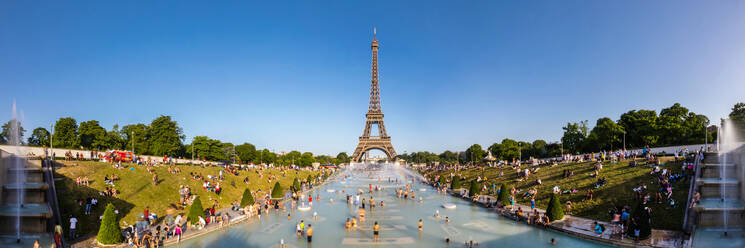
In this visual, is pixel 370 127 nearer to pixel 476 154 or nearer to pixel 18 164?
pixel 476 154

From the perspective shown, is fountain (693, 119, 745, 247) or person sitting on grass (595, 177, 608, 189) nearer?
fountain (693, 119, 745, 247)

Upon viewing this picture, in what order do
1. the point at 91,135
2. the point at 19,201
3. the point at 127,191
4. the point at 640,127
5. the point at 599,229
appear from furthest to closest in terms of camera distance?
the point at 91,135 → the point at 640,127 → the point at 127,191 → the point at 599,229 → the point at 19,201

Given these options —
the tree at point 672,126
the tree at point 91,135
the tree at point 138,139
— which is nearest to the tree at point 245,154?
the tree at point 138,139

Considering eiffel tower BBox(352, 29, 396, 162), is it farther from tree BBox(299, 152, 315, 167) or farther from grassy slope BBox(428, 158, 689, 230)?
grassy slope BBox(428, 158, 689, 230)

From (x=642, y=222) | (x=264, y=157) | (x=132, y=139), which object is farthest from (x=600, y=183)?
(x=264, y=157)

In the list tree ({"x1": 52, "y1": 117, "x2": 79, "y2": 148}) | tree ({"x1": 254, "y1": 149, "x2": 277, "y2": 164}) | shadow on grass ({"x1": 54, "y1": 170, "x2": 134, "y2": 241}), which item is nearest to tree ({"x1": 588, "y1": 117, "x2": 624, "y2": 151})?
shadow on grass ({"x1": 54, "y1": 170, "x2": 134, "y2": 241})

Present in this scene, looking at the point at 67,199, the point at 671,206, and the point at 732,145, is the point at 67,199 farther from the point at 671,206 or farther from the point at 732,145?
the point at 732,145

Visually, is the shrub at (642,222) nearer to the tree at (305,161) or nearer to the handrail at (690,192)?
the handrail at (690,192)
